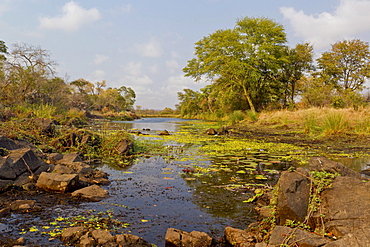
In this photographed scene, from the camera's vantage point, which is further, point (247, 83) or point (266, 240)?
point (247, 83)

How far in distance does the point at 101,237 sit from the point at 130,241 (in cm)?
33

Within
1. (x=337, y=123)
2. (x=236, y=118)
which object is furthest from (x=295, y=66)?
(x=337, y=123)

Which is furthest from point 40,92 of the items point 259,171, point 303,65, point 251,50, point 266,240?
point 303,65

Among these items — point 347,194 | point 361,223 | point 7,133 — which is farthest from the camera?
point 7,133

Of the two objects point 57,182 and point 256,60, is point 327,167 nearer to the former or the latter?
point 57,182

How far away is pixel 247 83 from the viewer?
1293 inches

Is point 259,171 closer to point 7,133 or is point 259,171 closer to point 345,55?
point 7,133

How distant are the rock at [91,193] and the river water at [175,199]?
0.18m

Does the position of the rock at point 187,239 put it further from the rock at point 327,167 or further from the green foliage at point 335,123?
the green foliage at point 335,123

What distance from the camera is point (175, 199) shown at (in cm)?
468

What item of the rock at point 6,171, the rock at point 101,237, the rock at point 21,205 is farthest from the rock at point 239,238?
the rock at point 6,171

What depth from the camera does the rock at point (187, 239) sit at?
3.00m

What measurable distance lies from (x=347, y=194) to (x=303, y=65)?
1337 inches

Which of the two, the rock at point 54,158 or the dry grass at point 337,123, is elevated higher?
the dry grass at point 337,123
